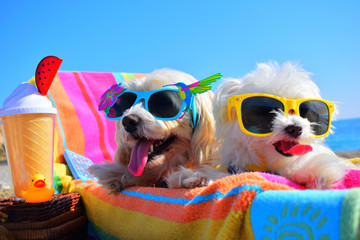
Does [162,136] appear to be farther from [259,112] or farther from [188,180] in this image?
[259,112]

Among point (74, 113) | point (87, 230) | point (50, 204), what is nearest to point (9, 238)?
point (50, 204)

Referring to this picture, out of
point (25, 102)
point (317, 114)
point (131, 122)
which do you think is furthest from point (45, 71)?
point (317, 114)

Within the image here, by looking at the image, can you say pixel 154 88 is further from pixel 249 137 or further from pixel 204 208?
pixel 204 208

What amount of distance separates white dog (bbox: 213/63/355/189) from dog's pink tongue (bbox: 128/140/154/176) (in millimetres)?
425

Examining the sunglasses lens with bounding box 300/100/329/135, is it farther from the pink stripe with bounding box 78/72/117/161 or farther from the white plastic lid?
the pink stripe with bounding box 78/72/117/161

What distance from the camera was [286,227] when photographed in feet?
2.52

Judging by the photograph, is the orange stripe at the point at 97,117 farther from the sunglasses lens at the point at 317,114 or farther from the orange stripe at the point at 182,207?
the sunglasses lens at the point at 317,114

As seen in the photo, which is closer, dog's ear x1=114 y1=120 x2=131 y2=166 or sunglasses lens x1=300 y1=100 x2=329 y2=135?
sunglasses lens x1=300 y1=100 x2=329 y2=135

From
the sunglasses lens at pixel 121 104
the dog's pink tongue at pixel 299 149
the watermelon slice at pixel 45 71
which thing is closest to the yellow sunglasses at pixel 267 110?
the dog's pink tongue at pixel 299 149

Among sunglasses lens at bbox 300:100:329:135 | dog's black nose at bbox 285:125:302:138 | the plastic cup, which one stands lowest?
the plastic cup

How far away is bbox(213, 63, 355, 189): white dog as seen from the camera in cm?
140

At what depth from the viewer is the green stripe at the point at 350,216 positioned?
0.63m

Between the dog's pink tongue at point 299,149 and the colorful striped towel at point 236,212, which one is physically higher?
the dog's pink tongue at point 299,149

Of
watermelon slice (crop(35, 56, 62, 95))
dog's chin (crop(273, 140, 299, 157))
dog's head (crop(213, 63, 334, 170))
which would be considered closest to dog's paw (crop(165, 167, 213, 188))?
dog's head (crop(213, 63, 334, 170))
